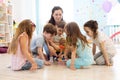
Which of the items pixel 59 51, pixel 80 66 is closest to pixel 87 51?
pixel 80 66

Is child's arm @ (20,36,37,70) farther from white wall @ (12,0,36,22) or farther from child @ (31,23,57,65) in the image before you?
white wall @ (12,0,36,22)

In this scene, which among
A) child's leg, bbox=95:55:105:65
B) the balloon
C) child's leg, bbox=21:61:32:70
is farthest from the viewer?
the balloon

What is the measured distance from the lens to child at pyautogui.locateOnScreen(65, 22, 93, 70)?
6.68 feet

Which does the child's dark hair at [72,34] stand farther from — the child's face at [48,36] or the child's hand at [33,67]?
the child's hand at [33,67]

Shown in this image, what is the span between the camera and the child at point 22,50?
190cm

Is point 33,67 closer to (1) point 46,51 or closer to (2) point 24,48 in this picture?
(2) point 24,48

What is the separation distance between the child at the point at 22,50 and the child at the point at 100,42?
69cm

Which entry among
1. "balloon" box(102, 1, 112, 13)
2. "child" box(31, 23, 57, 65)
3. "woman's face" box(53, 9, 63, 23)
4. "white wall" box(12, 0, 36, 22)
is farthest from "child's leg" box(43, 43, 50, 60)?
"white wall" box(12, 0, 36, 22)

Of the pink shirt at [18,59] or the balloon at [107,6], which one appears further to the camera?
the balloon at [107,6]

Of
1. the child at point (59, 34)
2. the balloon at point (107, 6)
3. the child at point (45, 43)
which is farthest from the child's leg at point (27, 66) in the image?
the balloon at point (107, 6)

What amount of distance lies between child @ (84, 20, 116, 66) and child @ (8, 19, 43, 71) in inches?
27.1

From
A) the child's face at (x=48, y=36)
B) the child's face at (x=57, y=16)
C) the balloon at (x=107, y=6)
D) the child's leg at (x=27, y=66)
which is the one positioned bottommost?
the child's leg at (x=27, y=66)

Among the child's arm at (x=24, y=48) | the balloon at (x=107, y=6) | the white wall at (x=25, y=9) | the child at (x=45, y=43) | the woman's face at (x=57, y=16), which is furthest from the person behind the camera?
the white wall at (x=25, y=9)

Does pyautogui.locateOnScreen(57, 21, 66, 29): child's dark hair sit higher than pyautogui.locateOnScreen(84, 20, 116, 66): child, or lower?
higher
